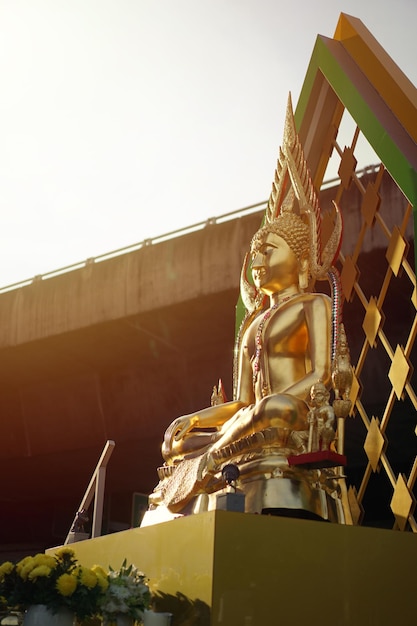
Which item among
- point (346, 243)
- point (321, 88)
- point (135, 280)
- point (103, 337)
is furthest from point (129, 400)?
point (321, 88)

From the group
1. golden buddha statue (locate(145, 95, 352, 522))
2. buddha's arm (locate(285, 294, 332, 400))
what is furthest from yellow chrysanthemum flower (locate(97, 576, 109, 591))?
buddha's arm (locate(285, 294, 332, 400))

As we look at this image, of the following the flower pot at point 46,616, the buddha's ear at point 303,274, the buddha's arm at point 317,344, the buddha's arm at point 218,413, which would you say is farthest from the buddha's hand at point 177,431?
the flower pot at point 46,616

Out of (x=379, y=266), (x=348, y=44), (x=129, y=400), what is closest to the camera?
(x=348, y=44)

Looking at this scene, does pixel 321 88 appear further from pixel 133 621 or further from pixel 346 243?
pixel 133 621

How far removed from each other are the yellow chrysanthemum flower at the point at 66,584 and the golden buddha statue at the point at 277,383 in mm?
1169

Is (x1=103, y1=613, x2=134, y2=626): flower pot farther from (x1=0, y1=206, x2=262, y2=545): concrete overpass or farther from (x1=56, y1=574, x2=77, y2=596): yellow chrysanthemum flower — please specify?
(x1=0, y1=206, x2=262, y2=545): concrete overpass

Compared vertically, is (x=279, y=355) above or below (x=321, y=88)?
below

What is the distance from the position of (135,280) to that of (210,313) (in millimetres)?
943

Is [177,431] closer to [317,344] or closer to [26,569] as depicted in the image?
[317,344]

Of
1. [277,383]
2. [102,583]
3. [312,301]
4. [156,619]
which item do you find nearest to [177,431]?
[277,383]

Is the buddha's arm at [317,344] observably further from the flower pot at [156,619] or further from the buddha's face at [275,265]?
the flower pot at [156,619]

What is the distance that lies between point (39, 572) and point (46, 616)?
0.59 feet

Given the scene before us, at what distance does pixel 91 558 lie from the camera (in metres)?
4.51

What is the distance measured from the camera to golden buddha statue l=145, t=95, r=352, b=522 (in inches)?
176
